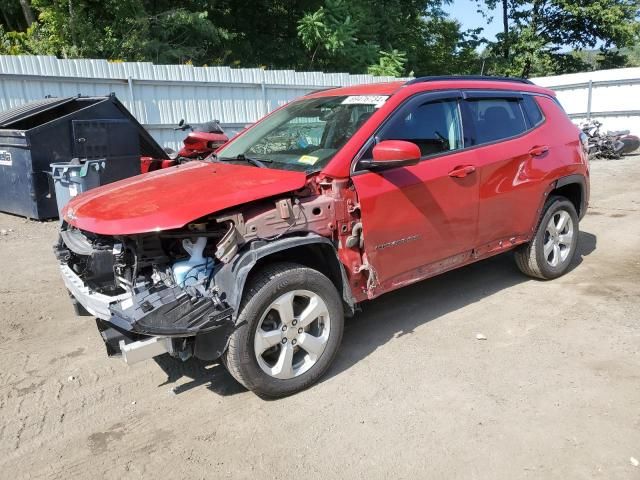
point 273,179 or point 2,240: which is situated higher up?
point 273,179

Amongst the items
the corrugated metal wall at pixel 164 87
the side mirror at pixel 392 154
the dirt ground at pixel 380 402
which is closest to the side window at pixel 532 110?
the dirt ground at pixel 380 402

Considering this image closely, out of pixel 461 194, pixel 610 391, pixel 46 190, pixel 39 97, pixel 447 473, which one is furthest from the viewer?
pixel 39 97

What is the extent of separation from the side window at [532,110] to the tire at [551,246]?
0.75 m

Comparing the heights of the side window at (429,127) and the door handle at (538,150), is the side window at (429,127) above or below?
above

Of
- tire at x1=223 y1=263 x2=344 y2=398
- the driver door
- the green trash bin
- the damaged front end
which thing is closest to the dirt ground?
tire at x1=223 y1=263 x2=344 y2=398

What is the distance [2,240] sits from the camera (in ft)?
23.5

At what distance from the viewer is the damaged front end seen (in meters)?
3.03

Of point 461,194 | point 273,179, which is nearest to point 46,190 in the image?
point 273,179

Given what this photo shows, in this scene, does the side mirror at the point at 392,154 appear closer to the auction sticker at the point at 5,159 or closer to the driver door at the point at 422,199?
the driver door at the point at 422,199

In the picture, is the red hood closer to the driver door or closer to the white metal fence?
the driver door

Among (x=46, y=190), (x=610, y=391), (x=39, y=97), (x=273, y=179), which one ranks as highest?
(x=39, y=97)

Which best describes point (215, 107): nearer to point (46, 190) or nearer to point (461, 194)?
point (46, 190)

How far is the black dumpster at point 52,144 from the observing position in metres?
7.59

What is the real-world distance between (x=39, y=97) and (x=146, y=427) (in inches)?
306
